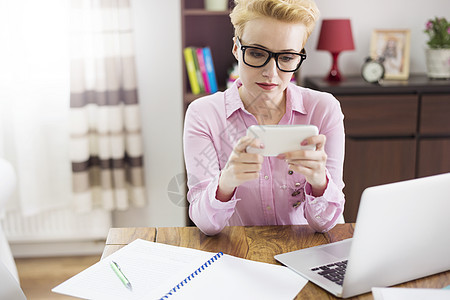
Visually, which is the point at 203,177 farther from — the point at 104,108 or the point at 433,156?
the point at 433,156

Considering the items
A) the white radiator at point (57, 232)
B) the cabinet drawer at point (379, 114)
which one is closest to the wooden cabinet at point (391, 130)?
the cabinet drawer at point (379, 114)

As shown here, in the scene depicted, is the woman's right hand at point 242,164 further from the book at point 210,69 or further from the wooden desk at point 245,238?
the book at point 210,69

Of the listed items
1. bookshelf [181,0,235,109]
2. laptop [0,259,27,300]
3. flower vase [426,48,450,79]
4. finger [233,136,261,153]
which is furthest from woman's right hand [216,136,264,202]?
flower vase [426,48,450,79]

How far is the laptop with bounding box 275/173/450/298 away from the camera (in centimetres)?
94

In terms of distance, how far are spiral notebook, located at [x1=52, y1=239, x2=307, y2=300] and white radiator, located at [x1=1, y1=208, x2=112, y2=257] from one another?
179 centimetres

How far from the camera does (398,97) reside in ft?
8.41

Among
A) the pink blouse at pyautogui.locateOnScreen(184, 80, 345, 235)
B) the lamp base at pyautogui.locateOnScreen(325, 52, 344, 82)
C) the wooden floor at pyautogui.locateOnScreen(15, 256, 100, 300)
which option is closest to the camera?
the pink blouse at pyautogui.locateOnScreen(184, 80, 345, 235)

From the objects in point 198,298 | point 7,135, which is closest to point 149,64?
point 7,135

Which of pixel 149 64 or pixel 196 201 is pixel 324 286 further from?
pixel 149 64

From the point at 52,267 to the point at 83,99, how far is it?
0.93 metres

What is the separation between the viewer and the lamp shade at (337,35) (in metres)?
2.67

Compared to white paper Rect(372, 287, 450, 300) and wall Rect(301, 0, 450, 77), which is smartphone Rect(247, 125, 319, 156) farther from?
wall Rect(301, 0, 450, 77)

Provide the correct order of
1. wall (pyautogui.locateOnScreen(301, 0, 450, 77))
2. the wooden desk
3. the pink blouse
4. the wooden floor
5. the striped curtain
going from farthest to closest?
wall (pyautogui.locateOnScreen(301, 0, 450, 77)) < the striped curtain < the wooden floor < the pink blouse < the wooden desk

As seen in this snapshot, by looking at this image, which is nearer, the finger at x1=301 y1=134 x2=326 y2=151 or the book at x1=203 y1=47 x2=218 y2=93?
the finger at x1=301 y1=134 x2=326 y2=151
